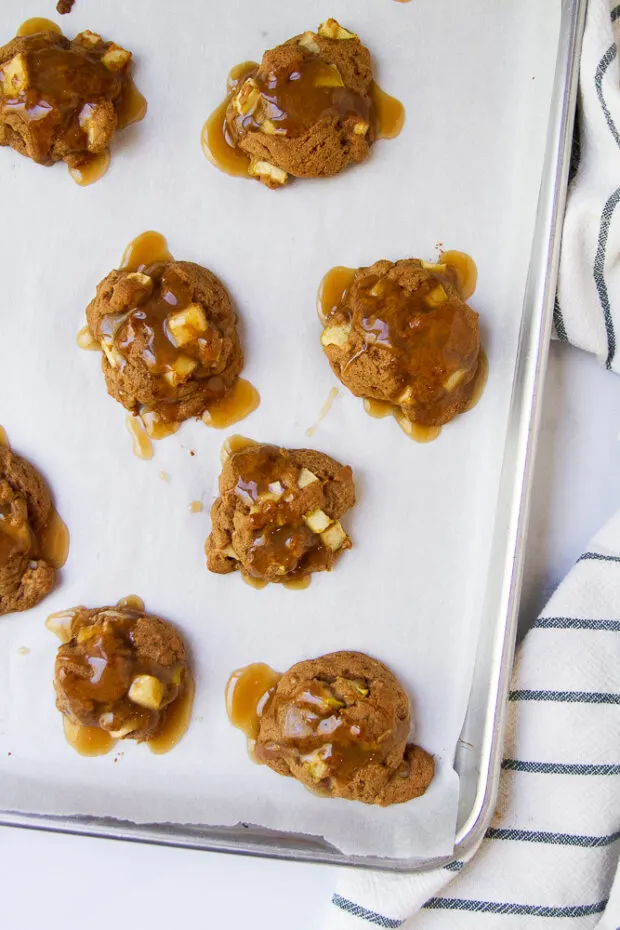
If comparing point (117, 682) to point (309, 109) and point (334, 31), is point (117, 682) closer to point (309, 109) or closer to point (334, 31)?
point (309, 109)

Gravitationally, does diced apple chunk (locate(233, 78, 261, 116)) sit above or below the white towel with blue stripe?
above

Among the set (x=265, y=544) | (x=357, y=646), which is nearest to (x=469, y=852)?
(x=357, y=646)

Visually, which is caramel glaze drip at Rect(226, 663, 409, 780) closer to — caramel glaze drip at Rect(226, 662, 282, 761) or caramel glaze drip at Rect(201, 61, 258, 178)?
caramel glaze drip at Rect(226, 662, 282, 761)

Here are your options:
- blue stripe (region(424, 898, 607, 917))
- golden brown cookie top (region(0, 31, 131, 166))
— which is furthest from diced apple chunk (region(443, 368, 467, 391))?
blue stripe (region(424, 898, 607, 917))

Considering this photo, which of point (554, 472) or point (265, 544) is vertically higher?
point (554, 472)

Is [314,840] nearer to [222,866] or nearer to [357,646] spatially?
[222,866]

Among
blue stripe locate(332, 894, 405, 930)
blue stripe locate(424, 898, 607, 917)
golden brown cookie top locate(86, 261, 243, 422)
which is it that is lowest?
blue stripe locate(332, 894, 405, 930)

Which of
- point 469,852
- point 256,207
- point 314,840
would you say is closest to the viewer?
point 469,852
